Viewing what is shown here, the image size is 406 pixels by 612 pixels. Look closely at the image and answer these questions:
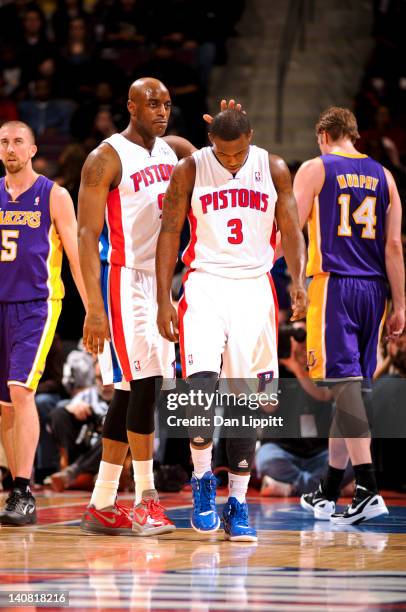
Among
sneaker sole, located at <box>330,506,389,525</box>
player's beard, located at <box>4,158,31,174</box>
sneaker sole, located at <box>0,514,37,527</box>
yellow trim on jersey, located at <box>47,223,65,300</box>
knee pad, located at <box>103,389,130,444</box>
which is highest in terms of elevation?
player's beard, located at <box>4,158,31,174</box>

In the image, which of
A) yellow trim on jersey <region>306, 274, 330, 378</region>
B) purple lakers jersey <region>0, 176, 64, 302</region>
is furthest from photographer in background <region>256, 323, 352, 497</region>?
purple lakers jersey <region>0, 176, 64, 302</region>

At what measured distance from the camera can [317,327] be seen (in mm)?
6406

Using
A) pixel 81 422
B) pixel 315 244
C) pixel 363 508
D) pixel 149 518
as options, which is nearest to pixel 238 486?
pixel 149 518

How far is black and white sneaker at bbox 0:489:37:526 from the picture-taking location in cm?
606

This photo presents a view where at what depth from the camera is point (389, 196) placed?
6.60 meters

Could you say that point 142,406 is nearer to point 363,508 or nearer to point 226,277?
point 226,277

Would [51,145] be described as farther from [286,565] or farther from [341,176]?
[286,565]

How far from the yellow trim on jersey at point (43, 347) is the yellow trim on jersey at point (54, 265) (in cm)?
5

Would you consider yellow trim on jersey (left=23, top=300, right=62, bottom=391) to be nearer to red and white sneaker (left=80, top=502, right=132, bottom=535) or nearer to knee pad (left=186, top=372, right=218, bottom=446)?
red and white sneaker (left=80, top=502, right=132, bottom=535)

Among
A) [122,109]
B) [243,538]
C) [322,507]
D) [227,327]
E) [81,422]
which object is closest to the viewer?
[243,538]

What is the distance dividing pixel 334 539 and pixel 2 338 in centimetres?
209

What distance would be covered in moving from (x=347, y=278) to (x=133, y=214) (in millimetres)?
1320

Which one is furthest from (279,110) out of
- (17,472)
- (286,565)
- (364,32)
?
(286,565)

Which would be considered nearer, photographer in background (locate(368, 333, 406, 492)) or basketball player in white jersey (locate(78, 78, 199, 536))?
basketball player in white jersey (locate(78, 78, 199, 536))
